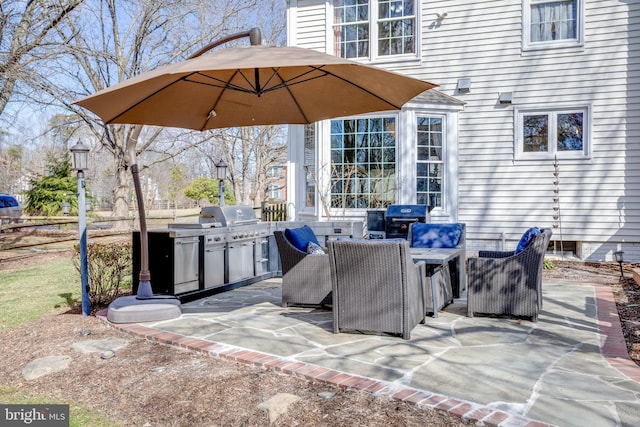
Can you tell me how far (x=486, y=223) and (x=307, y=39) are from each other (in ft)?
17.2

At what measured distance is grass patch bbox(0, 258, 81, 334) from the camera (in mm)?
5762

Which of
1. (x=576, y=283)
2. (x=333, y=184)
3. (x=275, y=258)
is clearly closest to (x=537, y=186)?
(x=576, y=283)

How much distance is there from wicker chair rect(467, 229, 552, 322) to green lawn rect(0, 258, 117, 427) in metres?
3.41

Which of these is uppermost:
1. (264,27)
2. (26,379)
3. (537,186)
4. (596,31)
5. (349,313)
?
(264,27)

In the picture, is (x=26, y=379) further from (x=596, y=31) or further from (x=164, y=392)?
(x=596, y=31)

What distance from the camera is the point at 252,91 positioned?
16.2ft

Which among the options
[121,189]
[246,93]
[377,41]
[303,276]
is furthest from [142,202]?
[121,189]

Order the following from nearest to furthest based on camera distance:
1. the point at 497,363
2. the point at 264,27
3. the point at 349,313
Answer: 1. the point at 497,363
2. the point at 349,313
3. the point at 264,27

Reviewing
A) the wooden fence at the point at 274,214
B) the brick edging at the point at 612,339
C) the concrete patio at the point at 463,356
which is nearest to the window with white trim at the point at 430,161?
the wooden fence at the point at 274,214

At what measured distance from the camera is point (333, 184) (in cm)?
991

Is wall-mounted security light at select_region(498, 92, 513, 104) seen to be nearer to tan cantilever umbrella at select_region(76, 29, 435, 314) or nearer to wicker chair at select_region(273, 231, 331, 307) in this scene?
tan cantilever umbrella at select_region(76, 29, 435, 314)

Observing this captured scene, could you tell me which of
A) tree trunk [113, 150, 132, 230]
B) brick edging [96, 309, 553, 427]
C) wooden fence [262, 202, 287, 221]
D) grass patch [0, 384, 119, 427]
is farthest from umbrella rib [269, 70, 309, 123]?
tree trunk [113, 150, 132, 230]

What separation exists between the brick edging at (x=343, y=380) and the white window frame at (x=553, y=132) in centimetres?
728

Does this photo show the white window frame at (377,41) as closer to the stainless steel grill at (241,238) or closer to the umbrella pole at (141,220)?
the stainless steel grill at (241,238)
